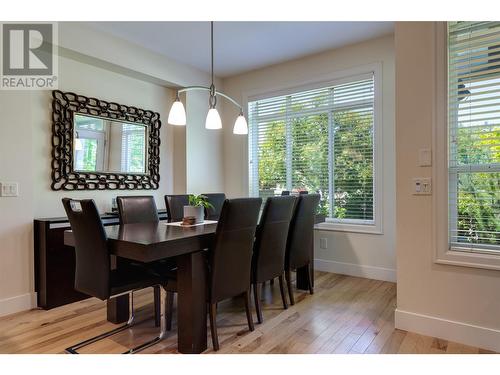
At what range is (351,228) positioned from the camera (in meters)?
3.91

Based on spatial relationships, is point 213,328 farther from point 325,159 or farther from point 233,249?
point 325,159

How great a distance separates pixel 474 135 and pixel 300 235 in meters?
1.62

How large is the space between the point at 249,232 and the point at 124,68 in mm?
2578

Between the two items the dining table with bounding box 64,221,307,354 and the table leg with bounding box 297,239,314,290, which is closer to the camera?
the dining table with bounding box 64,221,307,354

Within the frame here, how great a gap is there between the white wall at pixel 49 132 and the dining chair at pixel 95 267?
115cm

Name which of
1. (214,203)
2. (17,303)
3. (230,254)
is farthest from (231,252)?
(17,303)

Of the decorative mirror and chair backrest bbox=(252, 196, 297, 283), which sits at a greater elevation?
the decorative mirror

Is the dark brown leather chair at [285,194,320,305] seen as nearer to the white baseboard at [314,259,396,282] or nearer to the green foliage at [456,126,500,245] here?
the white baseboard at [314,259,396,282]

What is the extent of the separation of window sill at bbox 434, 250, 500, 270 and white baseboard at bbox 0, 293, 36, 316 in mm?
3403

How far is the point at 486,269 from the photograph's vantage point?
2133 millimetres

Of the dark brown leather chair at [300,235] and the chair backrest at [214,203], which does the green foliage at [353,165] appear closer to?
the dark brown leather chair at [300,235]

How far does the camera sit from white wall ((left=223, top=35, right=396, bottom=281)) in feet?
11.9

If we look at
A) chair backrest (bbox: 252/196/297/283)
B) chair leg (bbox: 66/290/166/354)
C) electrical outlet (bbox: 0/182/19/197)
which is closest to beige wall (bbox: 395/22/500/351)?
chair backrest (bbox: 252/196/297/283)
